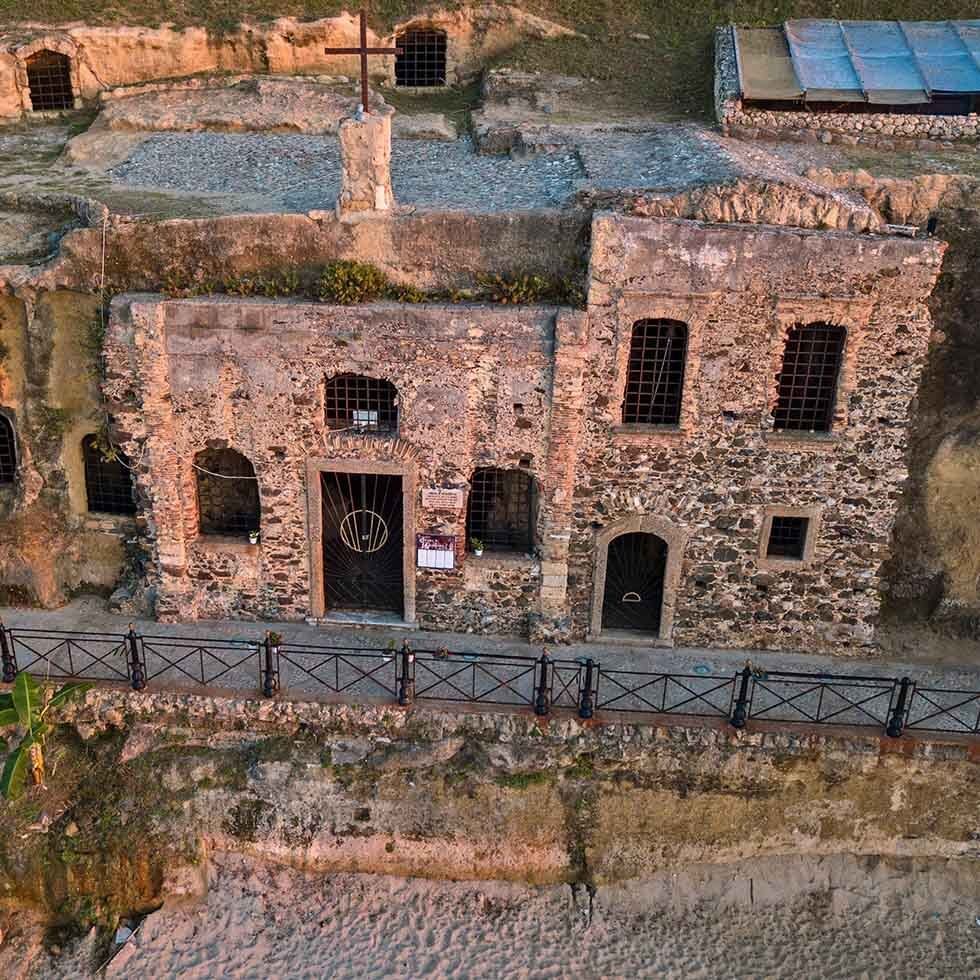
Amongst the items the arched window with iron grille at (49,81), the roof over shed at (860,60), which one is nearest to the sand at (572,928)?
the roof over shed at (860,60)

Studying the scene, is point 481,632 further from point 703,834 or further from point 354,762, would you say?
point 703,834

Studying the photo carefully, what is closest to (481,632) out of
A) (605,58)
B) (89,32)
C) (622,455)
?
(622,455)

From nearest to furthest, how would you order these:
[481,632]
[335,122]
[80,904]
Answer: [80,904] → [481,632] → [335,122]

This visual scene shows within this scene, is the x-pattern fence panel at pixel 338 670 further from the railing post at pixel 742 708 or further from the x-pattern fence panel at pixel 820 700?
the x-pattern fence panel at pixel 820 700

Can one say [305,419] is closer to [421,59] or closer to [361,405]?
[361,405]

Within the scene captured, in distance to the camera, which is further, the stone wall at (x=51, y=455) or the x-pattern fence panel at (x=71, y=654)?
the stone wall at (x=51, y=455)

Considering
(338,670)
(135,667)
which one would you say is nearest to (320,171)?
(338,670)

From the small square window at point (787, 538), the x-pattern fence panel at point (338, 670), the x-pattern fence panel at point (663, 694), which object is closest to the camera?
the x-pattern fence panel at point (663, 694)
